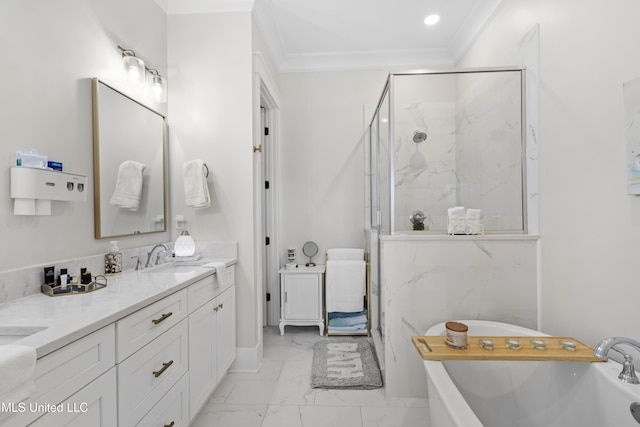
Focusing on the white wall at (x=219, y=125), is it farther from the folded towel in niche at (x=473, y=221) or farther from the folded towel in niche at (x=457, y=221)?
the folded towel in niche at (x=473, y=221)

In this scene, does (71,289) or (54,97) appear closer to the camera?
(71,289)

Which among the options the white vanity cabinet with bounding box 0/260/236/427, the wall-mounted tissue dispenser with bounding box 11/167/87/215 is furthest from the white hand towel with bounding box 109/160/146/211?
the white vanity cabinet with bounding box 0/260/236/427

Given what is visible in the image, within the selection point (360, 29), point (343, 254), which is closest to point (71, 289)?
point (343, 254)

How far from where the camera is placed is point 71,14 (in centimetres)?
151

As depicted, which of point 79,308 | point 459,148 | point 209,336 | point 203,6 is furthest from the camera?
point 459,148

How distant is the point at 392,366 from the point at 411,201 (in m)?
1.15

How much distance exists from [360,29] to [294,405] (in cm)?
320

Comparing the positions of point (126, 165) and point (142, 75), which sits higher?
point (142, 75)

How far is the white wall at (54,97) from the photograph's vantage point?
1.22m

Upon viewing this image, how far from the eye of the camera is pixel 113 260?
1.68m

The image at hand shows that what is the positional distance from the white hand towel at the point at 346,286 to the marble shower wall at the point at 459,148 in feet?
3.20

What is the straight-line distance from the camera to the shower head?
91.4 inches

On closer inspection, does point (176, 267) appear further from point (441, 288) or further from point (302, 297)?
point (441, 288)

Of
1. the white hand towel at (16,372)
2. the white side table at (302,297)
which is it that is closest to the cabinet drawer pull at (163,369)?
the white hand towel at (16,372)
